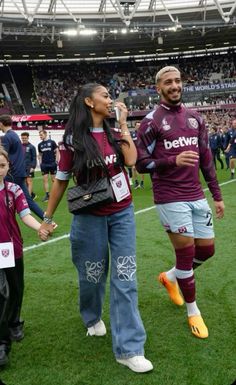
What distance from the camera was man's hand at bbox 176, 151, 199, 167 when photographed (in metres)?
3.28

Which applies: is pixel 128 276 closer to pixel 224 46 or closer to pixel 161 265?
pixel 161 265

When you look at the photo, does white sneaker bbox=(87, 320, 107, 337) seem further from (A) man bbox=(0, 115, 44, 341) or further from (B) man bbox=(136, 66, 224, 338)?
(A) man bbox=(0, 115, 44, 341)

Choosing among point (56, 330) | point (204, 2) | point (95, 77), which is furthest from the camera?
point (95, 77)

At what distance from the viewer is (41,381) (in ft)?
9.46

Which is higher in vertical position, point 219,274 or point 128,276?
point 128,276

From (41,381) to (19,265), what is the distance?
2.90 ft

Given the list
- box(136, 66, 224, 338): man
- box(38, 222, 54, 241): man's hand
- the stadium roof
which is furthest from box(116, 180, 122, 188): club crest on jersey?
the stadium roof

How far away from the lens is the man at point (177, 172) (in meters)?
3.49

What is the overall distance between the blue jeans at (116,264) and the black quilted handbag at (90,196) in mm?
99

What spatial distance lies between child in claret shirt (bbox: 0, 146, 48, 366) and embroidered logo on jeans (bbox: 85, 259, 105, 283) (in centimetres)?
38

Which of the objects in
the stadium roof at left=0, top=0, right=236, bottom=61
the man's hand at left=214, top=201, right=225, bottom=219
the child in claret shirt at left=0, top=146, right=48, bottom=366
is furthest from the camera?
the stadium roof at left=0, top=0, right=236, bottom=61

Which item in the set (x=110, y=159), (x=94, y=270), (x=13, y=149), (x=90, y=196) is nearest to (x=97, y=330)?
(x=94, y=270)

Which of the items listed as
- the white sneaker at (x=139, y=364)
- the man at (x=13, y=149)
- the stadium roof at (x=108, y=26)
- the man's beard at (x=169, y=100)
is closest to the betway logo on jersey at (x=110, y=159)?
the man's beard at (x=169, y=100)

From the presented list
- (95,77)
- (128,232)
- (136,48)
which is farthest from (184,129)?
(95,77)
